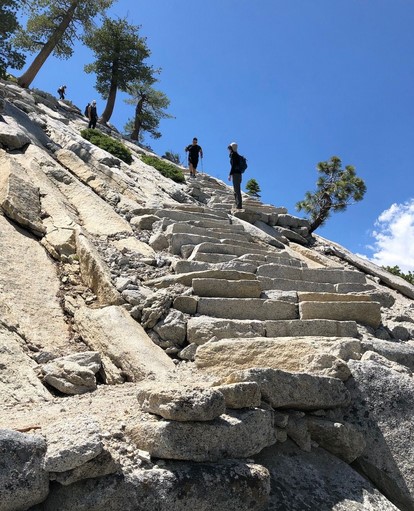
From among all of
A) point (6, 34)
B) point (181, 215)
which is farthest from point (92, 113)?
point (181, 215)

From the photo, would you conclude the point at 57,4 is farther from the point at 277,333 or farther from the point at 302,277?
the point at 277,333

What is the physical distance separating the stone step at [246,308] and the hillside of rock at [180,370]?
2cm

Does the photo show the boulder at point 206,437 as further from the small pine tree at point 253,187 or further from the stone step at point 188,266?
the small pine tree at point 253,187

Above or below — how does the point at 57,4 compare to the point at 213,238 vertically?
above

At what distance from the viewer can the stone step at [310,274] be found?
9.40 m

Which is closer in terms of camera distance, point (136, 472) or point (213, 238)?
point (136, 472)

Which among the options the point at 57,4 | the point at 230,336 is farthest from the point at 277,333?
the point at 57,4

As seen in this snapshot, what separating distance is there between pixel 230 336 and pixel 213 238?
4.57m

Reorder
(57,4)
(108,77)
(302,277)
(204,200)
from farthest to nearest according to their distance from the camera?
(108,77) < (57,4) < (204,200) < (302,277)

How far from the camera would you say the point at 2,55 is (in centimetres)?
2044

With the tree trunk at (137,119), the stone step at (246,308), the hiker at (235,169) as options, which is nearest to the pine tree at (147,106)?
the tree trunk at (137,119)

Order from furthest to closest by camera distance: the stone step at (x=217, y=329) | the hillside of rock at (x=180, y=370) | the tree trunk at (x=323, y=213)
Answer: the tree trunk at (x=323, y=213), the stone step at (x=217, y=329), the hillside of rock at (x=180, y=370)

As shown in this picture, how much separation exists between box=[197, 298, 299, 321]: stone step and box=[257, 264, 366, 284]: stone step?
1.65 m

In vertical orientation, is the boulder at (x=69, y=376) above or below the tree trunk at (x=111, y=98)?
below
